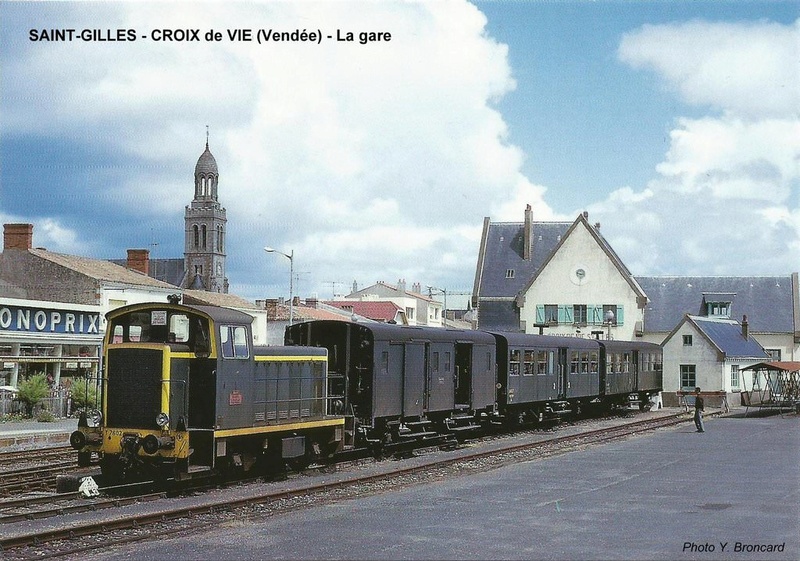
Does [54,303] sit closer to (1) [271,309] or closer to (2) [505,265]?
(1) [271,309]

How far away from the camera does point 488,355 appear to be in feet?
94.9

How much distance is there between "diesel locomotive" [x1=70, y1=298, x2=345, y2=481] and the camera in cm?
1634

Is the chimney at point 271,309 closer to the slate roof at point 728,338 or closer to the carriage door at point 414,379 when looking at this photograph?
the slate roof at point 728,338

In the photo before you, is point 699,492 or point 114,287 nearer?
point 699,492

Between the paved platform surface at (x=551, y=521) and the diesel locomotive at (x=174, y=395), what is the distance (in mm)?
2610

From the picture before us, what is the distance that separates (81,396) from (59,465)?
46.7ft

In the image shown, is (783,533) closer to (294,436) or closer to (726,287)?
(294,436)

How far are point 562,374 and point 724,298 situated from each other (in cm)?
3257

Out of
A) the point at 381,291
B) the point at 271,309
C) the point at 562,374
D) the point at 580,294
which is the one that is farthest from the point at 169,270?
the point at 562,374

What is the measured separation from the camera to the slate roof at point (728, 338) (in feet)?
178

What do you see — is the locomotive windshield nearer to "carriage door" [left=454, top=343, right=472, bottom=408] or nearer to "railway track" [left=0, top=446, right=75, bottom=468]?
"railway track" [left=0, top=446, right=75, bottom=468]

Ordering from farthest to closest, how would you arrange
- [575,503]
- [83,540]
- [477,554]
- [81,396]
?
[81,396] < [575,503] < [83,540] < [477,554]

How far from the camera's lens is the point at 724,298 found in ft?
209

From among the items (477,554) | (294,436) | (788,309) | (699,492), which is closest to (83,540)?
(477,554)
